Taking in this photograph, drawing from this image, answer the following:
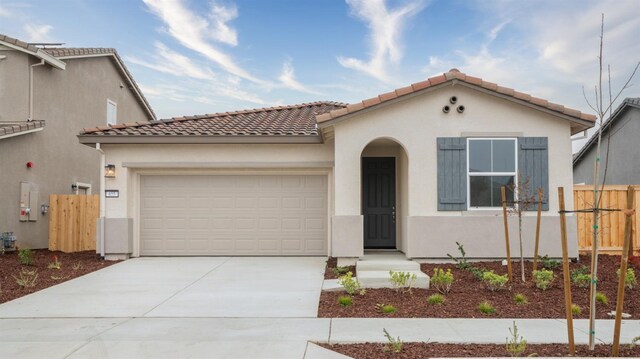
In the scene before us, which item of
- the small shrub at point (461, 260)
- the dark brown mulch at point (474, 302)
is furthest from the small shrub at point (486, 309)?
the small shrub at point (461, 260)

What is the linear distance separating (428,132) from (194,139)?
18.5 feet

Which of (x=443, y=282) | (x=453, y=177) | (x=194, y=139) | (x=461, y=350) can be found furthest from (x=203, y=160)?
(x=461, y=350)

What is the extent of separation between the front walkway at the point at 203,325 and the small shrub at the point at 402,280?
53.4 inches

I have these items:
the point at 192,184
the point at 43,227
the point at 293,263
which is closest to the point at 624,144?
the point at 293,263

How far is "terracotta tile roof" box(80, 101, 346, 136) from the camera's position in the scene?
11.8 meters

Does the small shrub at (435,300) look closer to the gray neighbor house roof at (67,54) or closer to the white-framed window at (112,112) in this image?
the gray neighbor house roof at (67,54)

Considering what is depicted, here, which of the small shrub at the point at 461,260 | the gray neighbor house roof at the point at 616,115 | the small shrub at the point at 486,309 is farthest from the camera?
the gray neighbor house roof at the point at 616,115

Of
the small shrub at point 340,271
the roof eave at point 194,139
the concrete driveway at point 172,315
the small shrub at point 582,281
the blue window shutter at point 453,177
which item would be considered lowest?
the concrete driveway at point 172,315

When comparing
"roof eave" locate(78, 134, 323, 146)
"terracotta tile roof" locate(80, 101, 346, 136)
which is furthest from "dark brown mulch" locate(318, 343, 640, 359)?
"terracotta tile roof" locate(80, 101, 346, 136)

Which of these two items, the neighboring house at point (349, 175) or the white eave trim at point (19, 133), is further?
the white eave trim at point (19, 133)

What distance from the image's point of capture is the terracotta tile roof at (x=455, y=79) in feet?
33.5

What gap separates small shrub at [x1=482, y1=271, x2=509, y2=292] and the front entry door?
14.3ft

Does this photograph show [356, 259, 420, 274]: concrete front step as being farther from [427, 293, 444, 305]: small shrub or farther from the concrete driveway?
[427, 293, 444, 305]: small shrub

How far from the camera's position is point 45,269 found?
10.6 meters
